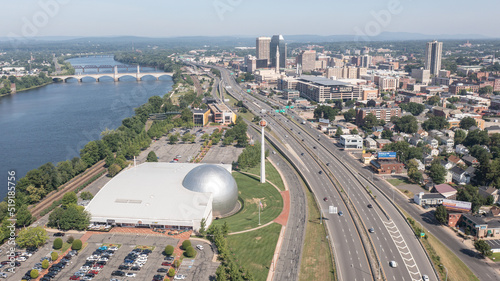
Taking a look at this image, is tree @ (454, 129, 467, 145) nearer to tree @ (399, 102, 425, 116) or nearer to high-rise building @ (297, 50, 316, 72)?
tree @ (399, 102, 425, 116)

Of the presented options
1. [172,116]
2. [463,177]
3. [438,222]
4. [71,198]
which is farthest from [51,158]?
[463,177]

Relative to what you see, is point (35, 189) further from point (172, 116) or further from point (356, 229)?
point (172, 116)

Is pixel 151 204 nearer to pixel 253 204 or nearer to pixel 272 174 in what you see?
pixel 253 204

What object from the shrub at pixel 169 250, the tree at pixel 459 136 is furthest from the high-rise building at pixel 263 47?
the shrub at pixel 169 250

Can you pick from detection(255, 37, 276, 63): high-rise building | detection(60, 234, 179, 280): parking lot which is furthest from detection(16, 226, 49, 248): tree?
detection(255, 37, 276, 63): high-rise building

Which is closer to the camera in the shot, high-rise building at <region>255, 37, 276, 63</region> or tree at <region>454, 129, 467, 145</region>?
tree at <region>454, 129, 467, 145</region>

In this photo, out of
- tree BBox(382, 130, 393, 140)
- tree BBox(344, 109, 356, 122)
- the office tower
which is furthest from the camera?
the office tower

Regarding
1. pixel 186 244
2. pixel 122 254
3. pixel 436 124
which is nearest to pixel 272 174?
pixel 186 244

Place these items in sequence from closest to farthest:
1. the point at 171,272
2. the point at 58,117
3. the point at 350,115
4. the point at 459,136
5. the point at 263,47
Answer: the point at 171,272 < the point at 459,136 < the point at 350,115 < the point at 58,117 < the point at 263,47
